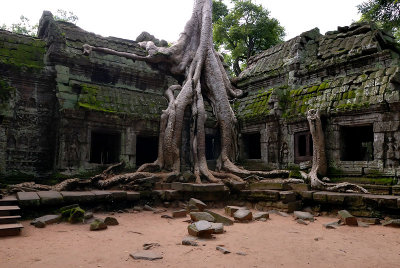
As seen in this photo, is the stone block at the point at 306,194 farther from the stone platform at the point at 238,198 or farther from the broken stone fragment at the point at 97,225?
the broken stone fragment at the point at 97,225

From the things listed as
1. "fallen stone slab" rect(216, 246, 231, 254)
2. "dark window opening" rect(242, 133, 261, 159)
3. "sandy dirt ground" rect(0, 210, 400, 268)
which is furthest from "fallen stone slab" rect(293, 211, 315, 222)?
"dark window opening" rect(242, 133, 261, 159)

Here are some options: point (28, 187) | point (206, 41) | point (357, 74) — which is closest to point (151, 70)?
point (206, 41)

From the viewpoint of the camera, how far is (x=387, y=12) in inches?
466

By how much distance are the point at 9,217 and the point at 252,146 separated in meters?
8.24

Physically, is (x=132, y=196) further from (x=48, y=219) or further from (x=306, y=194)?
(x=306, y=194)

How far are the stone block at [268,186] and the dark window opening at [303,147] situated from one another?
66.0 inches

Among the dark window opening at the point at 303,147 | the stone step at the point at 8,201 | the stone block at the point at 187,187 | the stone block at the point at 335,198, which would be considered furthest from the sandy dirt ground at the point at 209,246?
the dark window opening at the point at 303,147

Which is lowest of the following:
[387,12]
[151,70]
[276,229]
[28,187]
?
[276,229]

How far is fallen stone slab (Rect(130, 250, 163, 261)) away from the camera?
136 inches

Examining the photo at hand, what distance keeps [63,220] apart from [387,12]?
13.0m

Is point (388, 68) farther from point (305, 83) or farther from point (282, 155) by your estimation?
point (282, 155)

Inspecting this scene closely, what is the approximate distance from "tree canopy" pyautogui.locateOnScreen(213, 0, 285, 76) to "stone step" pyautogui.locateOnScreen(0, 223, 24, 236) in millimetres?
18885

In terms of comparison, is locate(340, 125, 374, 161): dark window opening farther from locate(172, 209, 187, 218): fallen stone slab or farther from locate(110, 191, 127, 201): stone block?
locate(110, 191, 127, 201): stone block

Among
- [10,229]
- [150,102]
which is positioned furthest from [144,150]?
[10,229]
